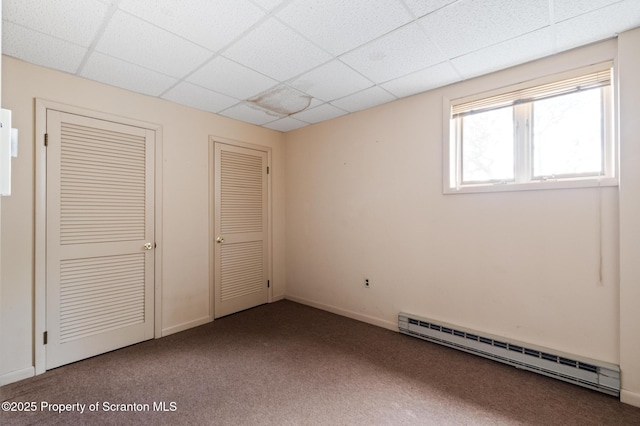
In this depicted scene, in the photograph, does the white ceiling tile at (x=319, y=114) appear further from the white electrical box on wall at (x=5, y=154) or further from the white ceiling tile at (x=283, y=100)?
the white electrical box on wall at (x=5, y=154)

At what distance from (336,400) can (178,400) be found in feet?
3.79

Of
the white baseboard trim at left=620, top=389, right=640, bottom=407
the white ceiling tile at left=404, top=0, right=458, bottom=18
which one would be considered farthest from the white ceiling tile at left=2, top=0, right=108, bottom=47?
the white baseboard trim at left=620, top=389, right=640, bottom=407

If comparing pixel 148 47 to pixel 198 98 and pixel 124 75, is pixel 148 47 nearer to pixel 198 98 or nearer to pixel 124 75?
pixel 124 75

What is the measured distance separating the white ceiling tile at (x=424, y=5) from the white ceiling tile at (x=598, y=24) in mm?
889

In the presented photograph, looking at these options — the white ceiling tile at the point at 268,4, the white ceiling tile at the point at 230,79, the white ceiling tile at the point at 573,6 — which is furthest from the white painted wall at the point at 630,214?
the white ceiling tile at the point at 230,79

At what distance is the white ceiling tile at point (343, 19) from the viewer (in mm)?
1950

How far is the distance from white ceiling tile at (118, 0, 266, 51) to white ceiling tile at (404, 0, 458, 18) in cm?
95

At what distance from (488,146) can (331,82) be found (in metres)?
1.60

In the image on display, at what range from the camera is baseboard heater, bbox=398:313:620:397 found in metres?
2.28

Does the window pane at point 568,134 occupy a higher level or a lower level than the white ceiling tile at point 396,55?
lower

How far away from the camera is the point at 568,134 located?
8.36 feet

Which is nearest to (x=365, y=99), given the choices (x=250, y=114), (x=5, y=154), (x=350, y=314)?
(x=250, y=114)

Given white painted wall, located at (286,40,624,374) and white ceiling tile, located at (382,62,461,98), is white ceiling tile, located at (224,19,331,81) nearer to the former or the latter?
white ceiling tile, located at (382,62,461,98)

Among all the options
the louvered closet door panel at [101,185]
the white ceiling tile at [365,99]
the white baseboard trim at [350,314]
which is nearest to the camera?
the louvered closet door panel at [101,185]
